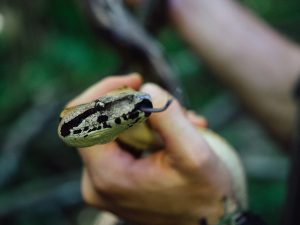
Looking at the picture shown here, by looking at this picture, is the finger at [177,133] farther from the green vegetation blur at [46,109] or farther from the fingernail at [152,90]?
the green vegetation blur at [46,109]

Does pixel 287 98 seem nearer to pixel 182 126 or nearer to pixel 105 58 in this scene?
pixel 105 58

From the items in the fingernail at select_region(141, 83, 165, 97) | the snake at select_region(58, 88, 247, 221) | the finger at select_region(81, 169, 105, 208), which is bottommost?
the finger at select_region(81, 169, 105, 208)

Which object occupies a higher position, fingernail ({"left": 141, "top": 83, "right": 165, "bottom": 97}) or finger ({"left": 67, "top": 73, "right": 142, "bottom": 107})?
finger ({"left": 67, "top": 73, "right": 142, "bottom": 107})

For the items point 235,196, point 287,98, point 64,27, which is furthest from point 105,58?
point 235,196

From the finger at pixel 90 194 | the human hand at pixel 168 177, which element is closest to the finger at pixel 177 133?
the human hand at pixel 168 177

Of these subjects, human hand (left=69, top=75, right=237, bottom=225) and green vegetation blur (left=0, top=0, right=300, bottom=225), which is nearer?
human hand (left=69, top=75, right=237, bottom=225)

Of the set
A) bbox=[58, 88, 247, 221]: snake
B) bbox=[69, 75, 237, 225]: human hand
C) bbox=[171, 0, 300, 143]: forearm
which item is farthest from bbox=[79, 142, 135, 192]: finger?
bbox=[171, 0, 300, 143]: forearm

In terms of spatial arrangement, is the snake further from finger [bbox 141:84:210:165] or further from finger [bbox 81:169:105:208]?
finger [bbox 81:169:105:208]
